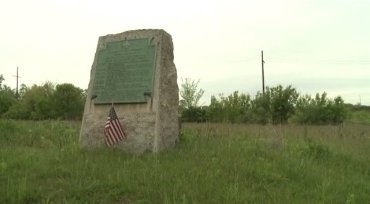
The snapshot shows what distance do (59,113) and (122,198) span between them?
99.3 ft

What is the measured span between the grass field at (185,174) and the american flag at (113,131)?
29 centimetres

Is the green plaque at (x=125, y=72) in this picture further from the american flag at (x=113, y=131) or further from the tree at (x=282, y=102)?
the tree at (x=282, y=102)

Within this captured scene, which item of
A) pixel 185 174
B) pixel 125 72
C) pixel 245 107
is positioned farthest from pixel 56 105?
pixel 185 174

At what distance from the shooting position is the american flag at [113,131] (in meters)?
9.78

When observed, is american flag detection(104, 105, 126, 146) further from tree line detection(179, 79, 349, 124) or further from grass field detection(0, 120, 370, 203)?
tree line detection(179, 79, 349, 124)

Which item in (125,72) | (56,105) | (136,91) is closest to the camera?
(136,91)

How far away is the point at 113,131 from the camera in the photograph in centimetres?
980

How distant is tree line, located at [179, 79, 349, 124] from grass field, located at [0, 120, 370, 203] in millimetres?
19809

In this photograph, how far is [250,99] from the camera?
115ft

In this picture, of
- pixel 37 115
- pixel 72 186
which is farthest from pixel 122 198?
pixel 37 115

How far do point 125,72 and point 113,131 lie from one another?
126cm

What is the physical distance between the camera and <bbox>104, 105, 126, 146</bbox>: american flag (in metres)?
9.78

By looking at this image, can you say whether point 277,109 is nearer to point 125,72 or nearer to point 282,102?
point 282,102

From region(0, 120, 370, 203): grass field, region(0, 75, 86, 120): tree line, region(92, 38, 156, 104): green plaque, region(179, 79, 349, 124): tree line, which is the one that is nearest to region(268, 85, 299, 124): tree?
region(179, 79, 349, 124): tree line
